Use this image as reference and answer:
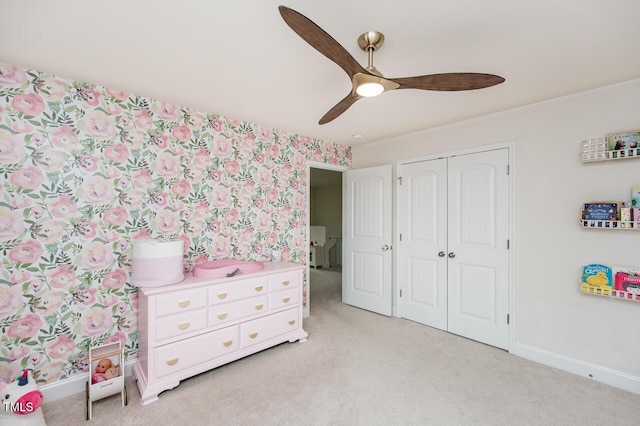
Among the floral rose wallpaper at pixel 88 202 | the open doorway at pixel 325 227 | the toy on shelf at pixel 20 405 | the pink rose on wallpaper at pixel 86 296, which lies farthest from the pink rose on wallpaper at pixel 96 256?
the open doorway at pixel 325 227

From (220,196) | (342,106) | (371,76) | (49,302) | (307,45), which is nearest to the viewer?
(371,76)

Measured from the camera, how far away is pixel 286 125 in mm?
3244

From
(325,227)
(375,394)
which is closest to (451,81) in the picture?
(375,394)

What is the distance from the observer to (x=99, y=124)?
2252mm

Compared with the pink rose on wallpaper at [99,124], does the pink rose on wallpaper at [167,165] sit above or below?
below

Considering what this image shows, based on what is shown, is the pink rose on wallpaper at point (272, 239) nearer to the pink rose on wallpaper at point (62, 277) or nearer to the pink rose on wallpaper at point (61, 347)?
the pink rose on wallpaper at point (62, 277)

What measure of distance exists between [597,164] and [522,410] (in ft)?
6.48

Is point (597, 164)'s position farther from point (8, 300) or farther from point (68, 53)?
point (8, 300)

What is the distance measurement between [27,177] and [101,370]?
148 cm

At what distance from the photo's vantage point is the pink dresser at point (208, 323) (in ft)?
6.91

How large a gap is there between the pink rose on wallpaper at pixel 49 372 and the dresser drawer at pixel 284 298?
1.61 m

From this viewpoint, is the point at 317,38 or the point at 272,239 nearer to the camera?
the point at 317,38

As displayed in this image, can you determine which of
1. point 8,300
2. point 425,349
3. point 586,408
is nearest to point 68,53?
point 8,300

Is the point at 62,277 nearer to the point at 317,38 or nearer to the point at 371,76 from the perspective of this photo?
the point at 317,38
